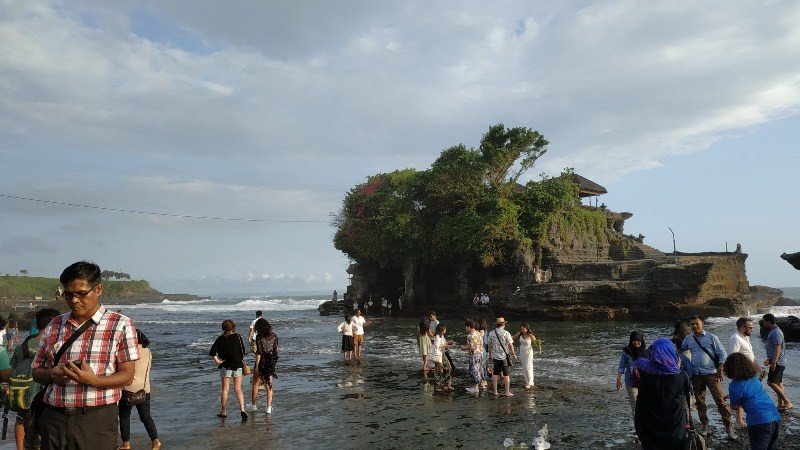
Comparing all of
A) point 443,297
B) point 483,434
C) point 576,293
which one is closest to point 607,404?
point 483,434

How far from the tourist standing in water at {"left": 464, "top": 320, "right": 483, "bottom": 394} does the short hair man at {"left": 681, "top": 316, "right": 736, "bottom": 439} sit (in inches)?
185

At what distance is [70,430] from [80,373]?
17.9 inches

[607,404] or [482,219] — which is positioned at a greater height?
[482,219]

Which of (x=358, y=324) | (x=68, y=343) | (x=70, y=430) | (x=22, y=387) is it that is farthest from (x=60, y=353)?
(x=358, y=324)

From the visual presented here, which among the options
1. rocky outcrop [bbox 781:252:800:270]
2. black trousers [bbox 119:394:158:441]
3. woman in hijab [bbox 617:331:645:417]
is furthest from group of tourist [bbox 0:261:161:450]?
rocky outcrop [bbox 781:252:800:270]

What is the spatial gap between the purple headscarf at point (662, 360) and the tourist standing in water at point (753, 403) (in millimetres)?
607

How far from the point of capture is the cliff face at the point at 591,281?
33625 millimetres

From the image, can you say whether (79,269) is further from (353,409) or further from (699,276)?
(699,276)

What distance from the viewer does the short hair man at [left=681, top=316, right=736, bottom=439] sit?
7809 mm

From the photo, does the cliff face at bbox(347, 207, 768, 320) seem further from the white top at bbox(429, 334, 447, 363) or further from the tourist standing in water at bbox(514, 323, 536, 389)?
the white top at bbox(429, 334, 447, 363)

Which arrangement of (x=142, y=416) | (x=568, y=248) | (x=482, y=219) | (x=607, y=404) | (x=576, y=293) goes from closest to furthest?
(x=142, y=416) < (x=607, y=404) < (x=576, y=293) < (x=482, y=219) < (x=568, y=248)

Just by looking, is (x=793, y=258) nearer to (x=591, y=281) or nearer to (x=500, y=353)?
(x=500, y=353)

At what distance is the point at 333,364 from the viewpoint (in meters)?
17.2

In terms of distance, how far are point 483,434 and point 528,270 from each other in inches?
1242
